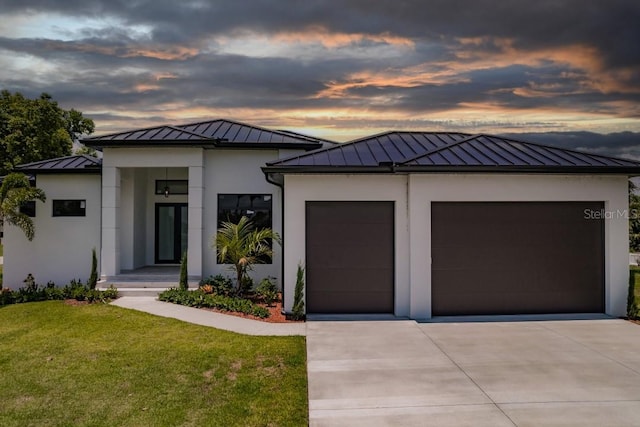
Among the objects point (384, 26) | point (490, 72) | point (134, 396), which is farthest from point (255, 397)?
point (490, 72)

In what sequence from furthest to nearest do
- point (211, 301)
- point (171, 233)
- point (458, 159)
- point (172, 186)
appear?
point (171, 233) → point (172, 186) → point (211, 301) → point (458, 159)

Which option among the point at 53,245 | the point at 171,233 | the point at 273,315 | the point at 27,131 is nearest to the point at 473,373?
the point at 273,315

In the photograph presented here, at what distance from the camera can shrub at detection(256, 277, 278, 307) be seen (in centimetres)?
1138

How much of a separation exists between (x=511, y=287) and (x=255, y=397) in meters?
6.92

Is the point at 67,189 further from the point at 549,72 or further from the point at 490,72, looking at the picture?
the point at 549,72

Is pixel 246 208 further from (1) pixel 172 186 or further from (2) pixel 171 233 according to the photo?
(2) pixel 171 233

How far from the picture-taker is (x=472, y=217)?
10.0 meters

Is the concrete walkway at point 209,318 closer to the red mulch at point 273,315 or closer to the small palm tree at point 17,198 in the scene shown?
the red mulch at point 273,315

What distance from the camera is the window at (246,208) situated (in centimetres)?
1316

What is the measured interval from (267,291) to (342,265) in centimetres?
280

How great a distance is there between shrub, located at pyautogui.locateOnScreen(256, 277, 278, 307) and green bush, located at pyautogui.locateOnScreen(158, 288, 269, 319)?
17.4 inches

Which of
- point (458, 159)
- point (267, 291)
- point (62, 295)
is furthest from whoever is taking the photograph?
point (267, 291)

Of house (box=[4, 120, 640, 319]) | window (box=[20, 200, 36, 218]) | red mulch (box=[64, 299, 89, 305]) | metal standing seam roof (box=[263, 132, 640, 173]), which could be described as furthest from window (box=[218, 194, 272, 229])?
window (box=[20, 200, 36, 218])

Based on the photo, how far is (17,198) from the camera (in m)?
12.2
